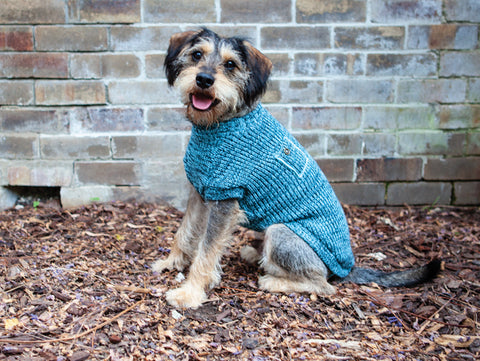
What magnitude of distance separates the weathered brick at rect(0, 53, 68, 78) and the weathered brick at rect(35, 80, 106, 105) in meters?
0.09

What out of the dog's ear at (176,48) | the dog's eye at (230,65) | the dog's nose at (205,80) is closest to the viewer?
the dog's nose at (205,80)

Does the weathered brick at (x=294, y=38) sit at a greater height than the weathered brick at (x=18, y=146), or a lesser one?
greater

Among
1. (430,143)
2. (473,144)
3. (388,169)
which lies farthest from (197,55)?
(473,144)

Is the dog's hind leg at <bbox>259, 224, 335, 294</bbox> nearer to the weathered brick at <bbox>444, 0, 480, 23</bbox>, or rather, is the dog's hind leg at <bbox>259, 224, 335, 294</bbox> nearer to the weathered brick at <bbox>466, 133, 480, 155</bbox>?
the weathered brick at <bbox>466, 133, 480, 155</bbox>

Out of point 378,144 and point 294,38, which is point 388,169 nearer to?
point 378,144

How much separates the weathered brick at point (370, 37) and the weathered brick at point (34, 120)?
296 cm

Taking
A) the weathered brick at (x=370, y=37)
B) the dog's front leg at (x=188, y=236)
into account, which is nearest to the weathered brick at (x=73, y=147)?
the dog's front leg at (x=188, y=236)

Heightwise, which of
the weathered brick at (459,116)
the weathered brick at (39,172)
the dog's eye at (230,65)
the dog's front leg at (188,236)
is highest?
the dog's eye at (230,65)

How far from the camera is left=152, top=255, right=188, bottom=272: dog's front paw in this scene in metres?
3.32

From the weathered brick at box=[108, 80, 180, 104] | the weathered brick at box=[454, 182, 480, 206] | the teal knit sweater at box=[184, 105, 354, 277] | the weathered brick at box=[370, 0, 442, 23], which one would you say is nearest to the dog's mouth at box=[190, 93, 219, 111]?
the teal knit sweater at box=[184, 105, 354, 277]

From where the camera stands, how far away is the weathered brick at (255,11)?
4.23 metres

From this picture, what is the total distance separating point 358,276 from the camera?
3246 mm

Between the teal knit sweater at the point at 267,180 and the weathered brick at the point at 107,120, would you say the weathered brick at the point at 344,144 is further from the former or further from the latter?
the weathered brick at the point at 107,120

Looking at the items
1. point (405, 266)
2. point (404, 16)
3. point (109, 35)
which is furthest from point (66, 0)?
point (405, 266)
